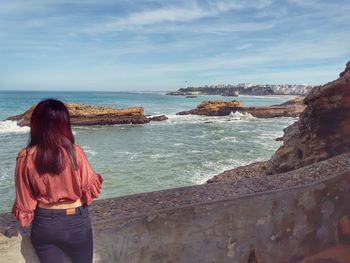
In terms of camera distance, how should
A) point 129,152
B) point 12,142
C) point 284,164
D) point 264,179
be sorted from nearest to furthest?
point 264,179 < point 284,164 < point 129,152 < point 12,142

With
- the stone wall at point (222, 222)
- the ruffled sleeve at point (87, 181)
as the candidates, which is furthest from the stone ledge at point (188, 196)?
the ruffled sleeve at point (87, 181)

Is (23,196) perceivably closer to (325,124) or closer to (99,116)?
(325,124)

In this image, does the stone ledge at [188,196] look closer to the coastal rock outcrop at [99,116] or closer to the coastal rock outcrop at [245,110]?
the coastal rock outcrop at [99,116]

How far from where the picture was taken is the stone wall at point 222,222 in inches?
138

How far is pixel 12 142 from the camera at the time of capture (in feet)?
96.9

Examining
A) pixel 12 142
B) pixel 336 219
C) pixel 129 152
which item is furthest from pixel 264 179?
pixel 12 142

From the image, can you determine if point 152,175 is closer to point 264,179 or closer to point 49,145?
point 264,179

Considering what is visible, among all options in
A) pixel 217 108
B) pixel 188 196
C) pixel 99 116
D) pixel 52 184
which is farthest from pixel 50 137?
pixel 217 108

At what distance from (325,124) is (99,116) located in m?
39.1

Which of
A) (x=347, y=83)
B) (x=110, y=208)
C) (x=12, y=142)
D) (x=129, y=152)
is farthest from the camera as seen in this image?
(x=12, y=142)

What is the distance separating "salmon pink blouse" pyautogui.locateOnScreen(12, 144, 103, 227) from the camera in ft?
8.39

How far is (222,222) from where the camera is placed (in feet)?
13.1

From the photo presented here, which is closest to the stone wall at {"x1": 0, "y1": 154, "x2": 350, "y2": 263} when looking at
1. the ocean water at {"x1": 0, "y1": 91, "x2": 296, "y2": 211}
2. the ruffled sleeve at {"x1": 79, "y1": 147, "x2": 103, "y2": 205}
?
the ruffled sleeve at {"x1": 79, "y1": 147, "x2": 103, "y2": 205}

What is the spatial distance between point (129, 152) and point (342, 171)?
20.0m
